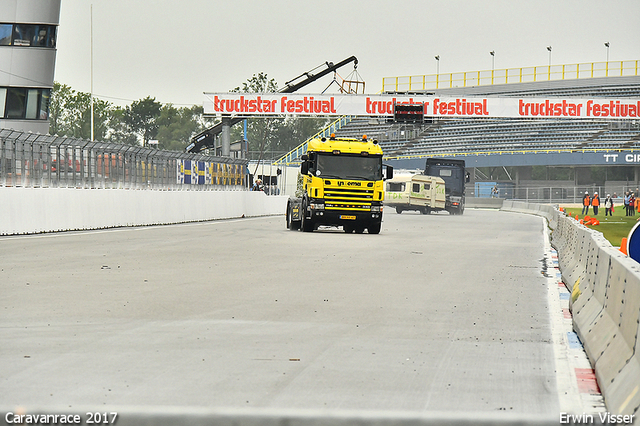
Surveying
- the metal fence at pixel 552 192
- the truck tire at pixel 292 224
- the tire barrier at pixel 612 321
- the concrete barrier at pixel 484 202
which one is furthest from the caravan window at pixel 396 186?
the tire barrier at pixel 612 321

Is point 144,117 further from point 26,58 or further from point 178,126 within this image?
point 26,58

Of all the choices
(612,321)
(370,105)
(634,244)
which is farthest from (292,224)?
(370,105)

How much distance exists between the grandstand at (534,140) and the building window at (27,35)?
3391 centimetres

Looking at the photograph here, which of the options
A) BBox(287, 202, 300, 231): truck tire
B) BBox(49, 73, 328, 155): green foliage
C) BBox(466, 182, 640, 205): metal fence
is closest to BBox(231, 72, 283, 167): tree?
BBox(49, 73, 328, 155): green foliage

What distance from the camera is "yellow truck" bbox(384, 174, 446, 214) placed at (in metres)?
56.5

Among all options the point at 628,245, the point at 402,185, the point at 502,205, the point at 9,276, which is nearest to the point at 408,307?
the point at 628,245

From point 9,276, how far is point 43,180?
40.1 ft

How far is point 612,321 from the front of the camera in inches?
283

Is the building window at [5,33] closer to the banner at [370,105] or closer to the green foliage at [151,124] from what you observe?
the banner at [370,105]

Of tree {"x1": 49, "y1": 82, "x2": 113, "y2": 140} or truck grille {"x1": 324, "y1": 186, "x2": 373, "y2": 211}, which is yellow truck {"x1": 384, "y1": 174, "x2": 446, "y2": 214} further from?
tree {"x1": 49, "y1": 82, "x2": 113, "y2": 140}

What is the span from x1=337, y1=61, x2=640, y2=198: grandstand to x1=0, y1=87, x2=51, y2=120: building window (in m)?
33.8

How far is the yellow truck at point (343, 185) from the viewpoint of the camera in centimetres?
2830

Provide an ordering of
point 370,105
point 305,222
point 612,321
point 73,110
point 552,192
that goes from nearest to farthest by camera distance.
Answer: point 612,321 < point 305,222 < point 370,105 < point 552,192 < point 73,110

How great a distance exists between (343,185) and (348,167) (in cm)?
64
